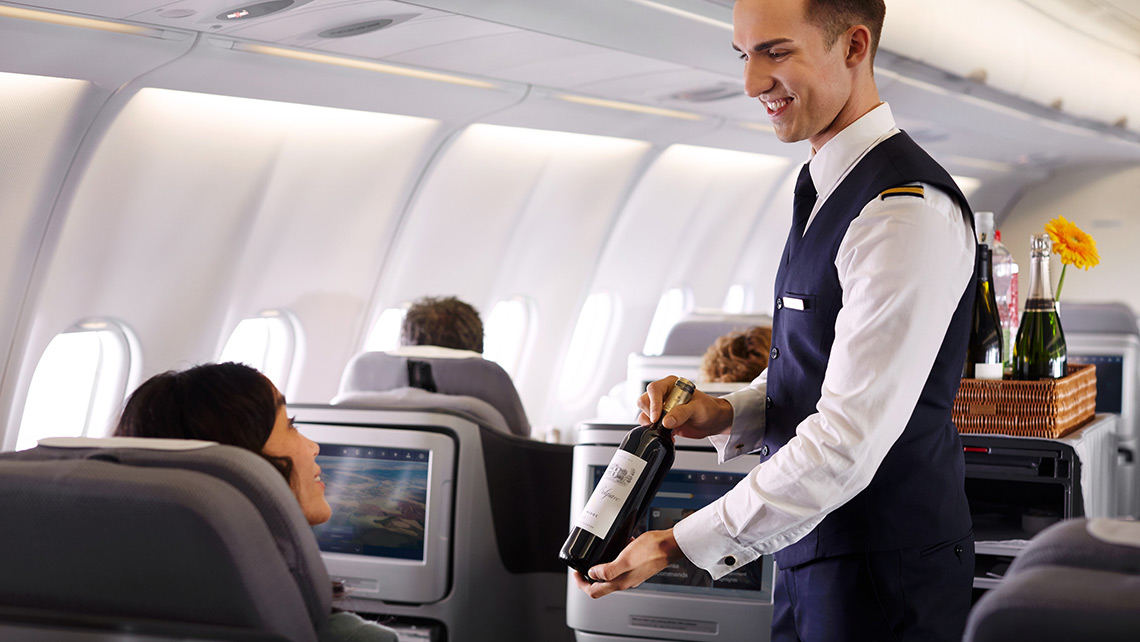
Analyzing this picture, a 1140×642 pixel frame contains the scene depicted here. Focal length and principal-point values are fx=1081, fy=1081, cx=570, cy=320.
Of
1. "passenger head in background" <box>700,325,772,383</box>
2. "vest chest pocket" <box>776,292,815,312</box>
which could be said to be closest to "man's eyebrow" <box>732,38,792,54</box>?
"vest chest pocket" <box>776,292,815,312</box>

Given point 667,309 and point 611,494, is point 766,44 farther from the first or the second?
point 667,309

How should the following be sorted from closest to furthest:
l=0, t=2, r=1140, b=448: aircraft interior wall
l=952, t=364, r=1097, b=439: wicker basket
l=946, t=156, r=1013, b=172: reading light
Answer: l=952, t=364, r=1097, b=439: wicker basket < l=0, t=2, r=1140, b=448: aircraft interior wall < l=946, t=156, r=1013, b=172: reading light

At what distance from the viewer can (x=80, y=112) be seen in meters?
4.14

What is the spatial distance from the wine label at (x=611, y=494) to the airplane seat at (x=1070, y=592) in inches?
27.3

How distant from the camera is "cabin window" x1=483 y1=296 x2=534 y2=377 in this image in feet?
26.3

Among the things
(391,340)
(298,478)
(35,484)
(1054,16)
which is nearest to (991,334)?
(298,478)

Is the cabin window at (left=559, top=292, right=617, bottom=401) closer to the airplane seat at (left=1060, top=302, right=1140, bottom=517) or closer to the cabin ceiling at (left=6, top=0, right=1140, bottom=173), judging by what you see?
the cabin ceiling at (left=6, top=0, right=1140, bottom=173)

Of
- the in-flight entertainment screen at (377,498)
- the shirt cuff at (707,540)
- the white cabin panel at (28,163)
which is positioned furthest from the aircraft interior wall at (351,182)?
the shirt cuff at (707,540)

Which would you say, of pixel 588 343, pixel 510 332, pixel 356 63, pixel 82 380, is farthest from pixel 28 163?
pixel 588 343

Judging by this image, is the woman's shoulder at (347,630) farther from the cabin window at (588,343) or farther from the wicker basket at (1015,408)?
the cabin window at (588,343)

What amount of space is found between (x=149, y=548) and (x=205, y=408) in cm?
45

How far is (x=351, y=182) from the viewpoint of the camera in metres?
5.95

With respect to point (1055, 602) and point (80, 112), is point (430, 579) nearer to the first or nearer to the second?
point (1055, 602)

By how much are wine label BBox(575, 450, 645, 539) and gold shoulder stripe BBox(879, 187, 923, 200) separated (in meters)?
0.56
